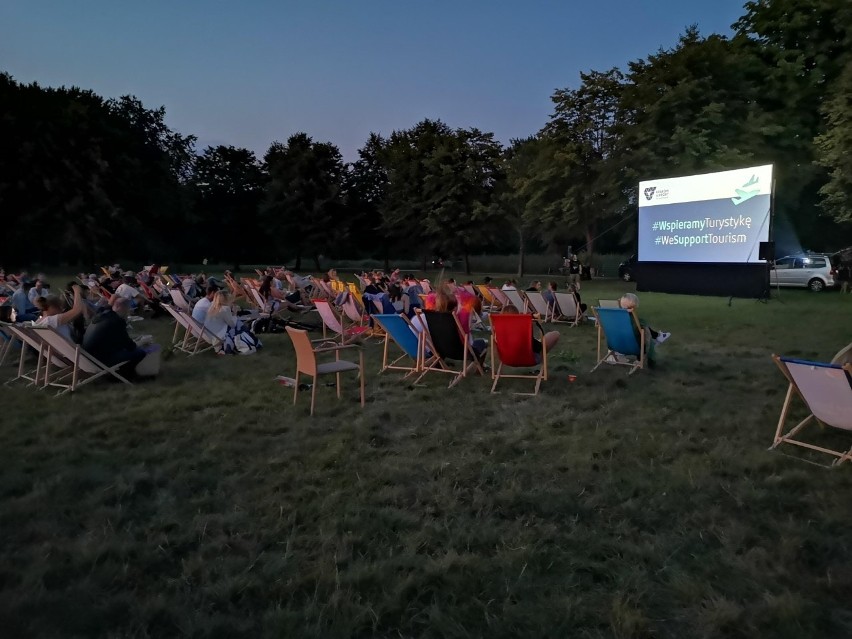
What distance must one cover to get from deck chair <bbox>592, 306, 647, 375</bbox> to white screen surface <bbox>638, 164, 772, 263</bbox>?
36.4 ft

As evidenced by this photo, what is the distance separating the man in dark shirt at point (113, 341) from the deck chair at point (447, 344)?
10.9ft

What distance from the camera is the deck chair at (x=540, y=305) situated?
12297 mm

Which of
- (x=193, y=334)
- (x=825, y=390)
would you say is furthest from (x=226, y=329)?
(x=825, y=390)

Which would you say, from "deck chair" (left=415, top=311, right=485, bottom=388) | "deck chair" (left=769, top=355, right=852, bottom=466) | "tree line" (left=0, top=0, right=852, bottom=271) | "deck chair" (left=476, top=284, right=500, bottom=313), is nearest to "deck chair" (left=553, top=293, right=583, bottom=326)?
"deck chair" (left=476, top=284, right=500, bottom=313)

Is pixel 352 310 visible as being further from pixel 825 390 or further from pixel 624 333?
pixel 825 390

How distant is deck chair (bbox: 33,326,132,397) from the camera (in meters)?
6.46

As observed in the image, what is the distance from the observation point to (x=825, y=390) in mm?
4199

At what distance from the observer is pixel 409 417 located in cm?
570

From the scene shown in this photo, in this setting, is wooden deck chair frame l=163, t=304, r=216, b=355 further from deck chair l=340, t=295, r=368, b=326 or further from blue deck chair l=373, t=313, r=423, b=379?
blue deck chair l=373, t=313, r=423, b=379

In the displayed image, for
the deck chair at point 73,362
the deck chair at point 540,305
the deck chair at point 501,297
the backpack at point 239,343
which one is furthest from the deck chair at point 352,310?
the deck chair at point 73,362

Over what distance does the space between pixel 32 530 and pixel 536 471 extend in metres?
3.08

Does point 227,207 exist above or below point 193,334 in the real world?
above

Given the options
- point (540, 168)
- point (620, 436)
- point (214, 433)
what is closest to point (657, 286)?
point (540, 168)

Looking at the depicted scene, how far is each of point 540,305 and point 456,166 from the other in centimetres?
2914
